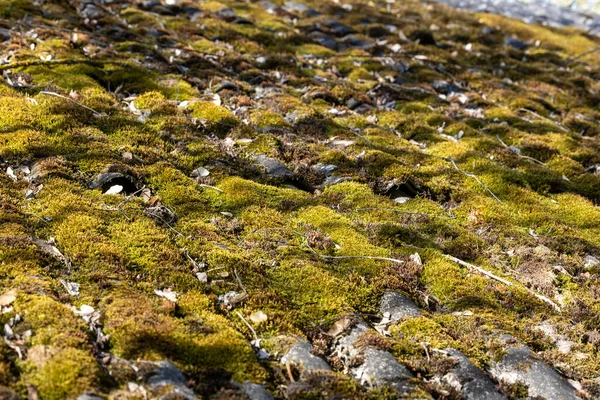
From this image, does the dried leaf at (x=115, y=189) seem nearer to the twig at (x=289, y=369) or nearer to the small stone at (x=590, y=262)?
the twig at (x=289, y=369)

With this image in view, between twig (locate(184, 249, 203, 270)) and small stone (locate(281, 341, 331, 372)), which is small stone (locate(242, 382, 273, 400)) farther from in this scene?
twig (locate(184, 249, 203, 270))

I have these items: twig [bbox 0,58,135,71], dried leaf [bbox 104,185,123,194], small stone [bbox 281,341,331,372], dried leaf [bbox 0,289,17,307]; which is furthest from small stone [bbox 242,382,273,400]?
twig [bbox 0,58,135,71]

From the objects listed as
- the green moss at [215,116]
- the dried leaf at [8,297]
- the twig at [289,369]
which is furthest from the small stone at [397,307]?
the green moss at [215,116]

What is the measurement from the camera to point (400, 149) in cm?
1236

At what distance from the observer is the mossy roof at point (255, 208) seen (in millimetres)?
5852

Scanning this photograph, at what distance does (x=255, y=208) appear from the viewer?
898 cm

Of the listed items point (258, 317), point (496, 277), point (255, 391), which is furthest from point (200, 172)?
point (496, 277)

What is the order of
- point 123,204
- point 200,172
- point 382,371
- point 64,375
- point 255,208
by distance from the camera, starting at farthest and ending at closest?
1. point 200,172
2. point 255,208
3. point 123,204
4. point 382,371
5. point 64,375

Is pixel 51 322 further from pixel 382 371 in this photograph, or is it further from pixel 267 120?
pixel 267 120

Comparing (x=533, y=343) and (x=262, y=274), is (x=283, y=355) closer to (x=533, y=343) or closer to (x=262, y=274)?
(x=262, y=274)

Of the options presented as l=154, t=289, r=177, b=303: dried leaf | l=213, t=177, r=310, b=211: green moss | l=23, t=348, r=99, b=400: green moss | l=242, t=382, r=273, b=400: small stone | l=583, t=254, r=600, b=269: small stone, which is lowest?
l=154, t=289, r=177, b=303: dried leaf

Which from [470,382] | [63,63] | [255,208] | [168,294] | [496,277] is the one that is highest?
[63,63]

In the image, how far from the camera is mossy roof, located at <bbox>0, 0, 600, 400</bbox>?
19.2ft

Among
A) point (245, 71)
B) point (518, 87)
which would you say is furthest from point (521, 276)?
point (518, 87)
